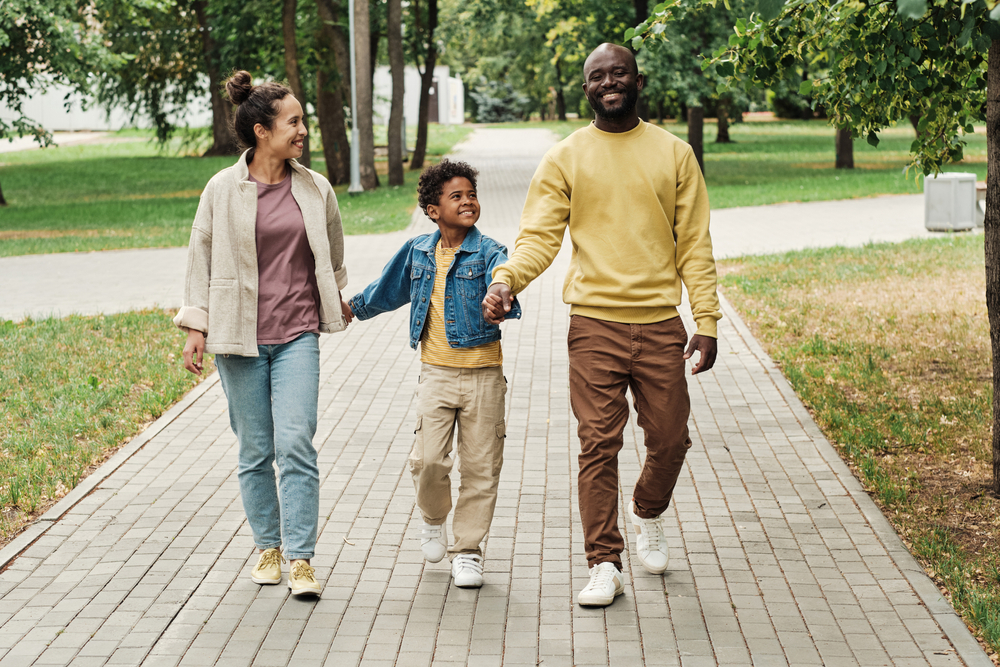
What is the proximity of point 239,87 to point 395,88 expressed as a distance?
2173 centimetres

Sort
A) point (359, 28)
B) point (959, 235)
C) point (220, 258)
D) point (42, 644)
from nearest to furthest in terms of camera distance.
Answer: point (42, 644) < point (220, 258) < point (959, 235) < point (359, 28)

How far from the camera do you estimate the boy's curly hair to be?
4195 mm

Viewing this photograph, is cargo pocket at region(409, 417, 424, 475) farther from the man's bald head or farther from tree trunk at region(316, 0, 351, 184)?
tree trunk at region(316, 0, 351, 184)

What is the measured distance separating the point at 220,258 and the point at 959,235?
45.2 feet

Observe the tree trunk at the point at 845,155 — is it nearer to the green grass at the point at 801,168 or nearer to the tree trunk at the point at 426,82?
the green grass at the point at 801,168

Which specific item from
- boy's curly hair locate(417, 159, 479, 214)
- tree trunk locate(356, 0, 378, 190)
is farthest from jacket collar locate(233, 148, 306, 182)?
tree trunk locate(356, 0, 378, 190)

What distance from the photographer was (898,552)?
4668 millimetres

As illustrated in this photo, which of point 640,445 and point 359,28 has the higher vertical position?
point 359,28

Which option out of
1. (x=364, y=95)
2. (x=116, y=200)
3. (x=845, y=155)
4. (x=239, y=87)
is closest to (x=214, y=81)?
(x=116, y=200)

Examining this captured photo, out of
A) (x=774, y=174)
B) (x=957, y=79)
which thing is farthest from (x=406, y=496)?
(x=774, y=174)

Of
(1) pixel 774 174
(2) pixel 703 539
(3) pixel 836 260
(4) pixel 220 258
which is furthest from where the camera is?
(1) pixel 774 174

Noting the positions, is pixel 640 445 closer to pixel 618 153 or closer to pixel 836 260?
pixel 618 153

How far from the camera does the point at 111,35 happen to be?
3303 cm

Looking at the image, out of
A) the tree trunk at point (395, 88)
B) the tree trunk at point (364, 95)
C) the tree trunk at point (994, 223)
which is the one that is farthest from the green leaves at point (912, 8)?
the tree trunk at point (395, 88)
